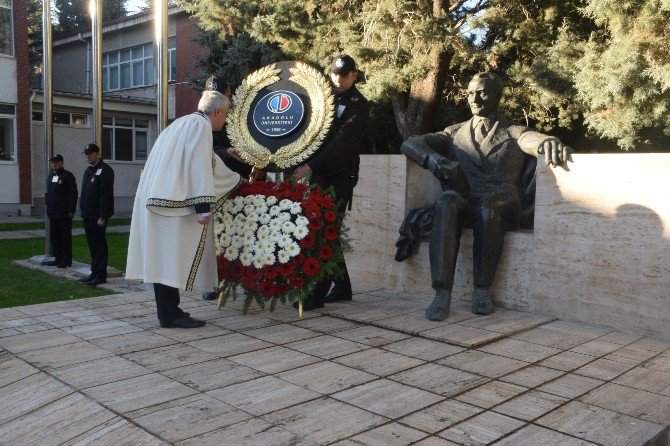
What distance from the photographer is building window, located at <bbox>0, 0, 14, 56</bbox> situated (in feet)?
66.7

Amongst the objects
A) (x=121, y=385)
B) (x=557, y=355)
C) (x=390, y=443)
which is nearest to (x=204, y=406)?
(x=121, y=385)

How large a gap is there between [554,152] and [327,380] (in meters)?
2.84

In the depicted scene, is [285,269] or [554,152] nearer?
[285,269]

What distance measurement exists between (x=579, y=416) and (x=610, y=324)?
6.94 ft

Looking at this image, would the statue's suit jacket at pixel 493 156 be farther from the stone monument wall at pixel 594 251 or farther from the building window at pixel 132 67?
the building window at pixel 132 67

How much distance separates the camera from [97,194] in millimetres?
8156

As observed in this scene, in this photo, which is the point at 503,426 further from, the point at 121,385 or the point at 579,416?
the point at 121,385

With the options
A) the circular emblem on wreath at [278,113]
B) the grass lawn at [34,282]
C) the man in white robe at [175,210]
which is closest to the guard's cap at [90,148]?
the grass lawn at [34,282]

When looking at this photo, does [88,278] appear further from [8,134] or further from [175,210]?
[8,134]

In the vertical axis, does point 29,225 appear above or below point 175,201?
below

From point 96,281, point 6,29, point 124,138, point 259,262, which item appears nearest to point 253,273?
point 259,262

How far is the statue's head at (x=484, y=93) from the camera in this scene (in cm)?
564

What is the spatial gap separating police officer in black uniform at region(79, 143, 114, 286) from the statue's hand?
5260 mm

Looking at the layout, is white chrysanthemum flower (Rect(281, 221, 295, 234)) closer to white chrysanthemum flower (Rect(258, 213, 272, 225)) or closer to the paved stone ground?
white chrysanthemum flower (Rect(258, 213, 272, 225))
